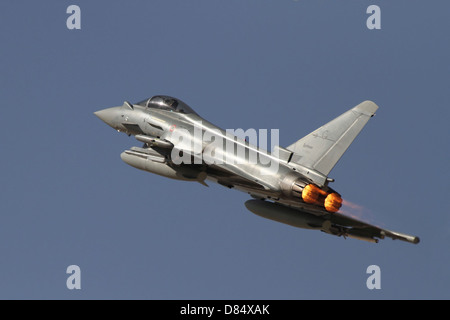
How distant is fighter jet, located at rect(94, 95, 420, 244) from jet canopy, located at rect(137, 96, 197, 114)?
588 mm

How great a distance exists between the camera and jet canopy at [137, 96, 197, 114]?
3222 cm

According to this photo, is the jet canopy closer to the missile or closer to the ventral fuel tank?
the missile

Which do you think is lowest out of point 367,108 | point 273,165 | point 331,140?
point 273,165

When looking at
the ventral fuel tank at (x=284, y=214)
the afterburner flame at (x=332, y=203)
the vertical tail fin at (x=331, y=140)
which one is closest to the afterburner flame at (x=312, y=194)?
the afterburner flame at (x=332, y=203)

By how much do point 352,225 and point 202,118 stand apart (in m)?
6.25

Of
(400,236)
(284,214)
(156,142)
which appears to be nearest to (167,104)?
(156,142)

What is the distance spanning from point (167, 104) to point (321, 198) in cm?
742

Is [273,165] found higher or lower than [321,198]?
higher

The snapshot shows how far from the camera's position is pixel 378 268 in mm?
32469

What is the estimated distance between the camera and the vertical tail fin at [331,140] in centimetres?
2917

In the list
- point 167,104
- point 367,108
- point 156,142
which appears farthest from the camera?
point 167,104

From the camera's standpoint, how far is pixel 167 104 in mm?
32406

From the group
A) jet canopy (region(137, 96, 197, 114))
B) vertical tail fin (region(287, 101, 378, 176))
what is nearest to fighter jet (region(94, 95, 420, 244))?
vertical tail fin (region(287, 101, 378, 176))

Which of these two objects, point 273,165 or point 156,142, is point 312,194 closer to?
point 273,165
